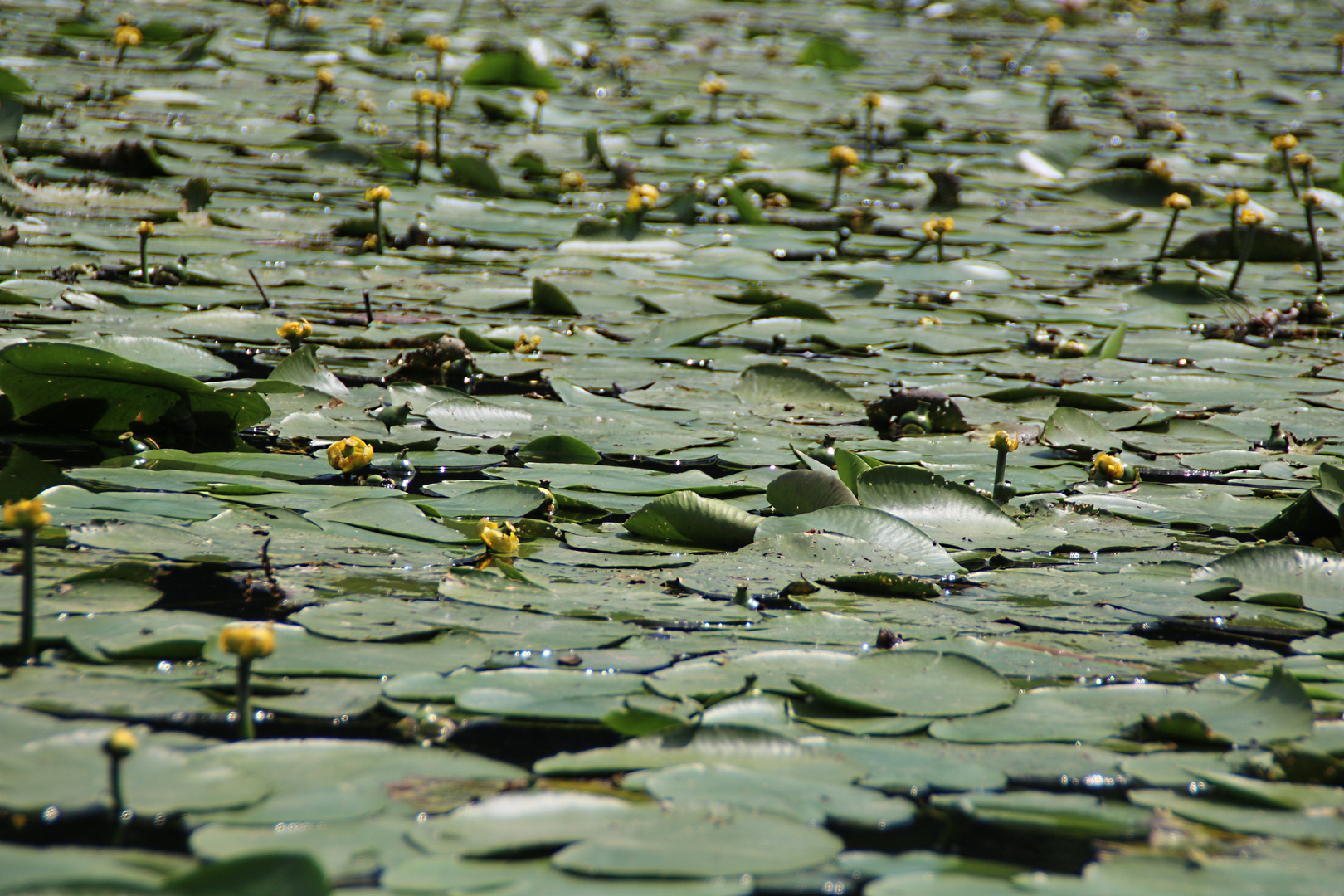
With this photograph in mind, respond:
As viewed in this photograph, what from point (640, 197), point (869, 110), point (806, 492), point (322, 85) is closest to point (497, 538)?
point (806, 492)

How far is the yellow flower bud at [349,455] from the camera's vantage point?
1.68 metres

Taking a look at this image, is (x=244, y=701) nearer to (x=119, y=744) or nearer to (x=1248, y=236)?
(x=119, y=744)

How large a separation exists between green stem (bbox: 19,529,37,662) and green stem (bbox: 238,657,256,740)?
0.21 meters

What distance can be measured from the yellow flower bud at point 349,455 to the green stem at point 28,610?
0.56 metres

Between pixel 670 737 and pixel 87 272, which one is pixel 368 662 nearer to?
pixel 670 737

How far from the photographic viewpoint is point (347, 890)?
0.83 metres

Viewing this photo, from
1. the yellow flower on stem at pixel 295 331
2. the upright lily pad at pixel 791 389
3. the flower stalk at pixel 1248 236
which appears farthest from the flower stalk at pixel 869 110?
the yellow flower on stem at pixel 295 331

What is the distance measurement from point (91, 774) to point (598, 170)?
349 centimetres

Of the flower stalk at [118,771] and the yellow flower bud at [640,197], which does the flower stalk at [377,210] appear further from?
the flower stalk at [118,771]

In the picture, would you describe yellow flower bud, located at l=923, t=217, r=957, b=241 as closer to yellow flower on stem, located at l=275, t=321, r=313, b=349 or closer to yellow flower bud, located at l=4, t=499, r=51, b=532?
yellow flower on stem, located at l=275, t=321, r=313, b=349

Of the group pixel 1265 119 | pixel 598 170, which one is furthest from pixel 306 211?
pixel 1265 119

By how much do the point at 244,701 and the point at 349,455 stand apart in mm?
699

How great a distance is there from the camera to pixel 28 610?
111 centimetres

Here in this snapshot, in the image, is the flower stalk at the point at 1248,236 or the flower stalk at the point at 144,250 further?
the flower stalk at the point at 1248,236
